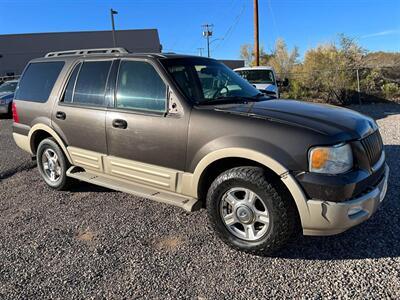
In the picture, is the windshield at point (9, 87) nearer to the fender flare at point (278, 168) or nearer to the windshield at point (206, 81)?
the windshield at point (206, 81)

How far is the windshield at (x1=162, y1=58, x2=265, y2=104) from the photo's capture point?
395 cm

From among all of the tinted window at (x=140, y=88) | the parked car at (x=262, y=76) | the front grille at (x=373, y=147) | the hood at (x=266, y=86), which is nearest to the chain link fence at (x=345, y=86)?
the parked car at (x=262, y=76)

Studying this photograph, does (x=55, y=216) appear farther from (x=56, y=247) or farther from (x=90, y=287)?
(x=90, y=287)

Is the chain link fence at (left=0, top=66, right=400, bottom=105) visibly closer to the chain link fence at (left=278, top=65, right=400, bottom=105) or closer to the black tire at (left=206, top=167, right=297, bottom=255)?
the chain link fence at (left=278, top=65, right=400, bottom=105)

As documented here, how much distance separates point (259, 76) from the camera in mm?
11922

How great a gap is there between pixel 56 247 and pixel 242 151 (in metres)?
2.10

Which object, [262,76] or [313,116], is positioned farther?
[262,76]

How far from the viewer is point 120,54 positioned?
4406 millimetres

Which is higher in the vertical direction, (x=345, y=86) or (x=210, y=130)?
(x=210, y=130)

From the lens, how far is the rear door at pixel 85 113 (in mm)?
4406

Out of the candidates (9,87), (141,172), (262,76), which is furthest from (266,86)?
(9,87)

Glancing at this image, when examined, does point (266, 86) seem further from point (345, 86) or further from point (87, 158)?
point (87, 158)

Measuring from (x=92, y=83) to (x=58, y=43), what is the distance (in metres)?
49.7

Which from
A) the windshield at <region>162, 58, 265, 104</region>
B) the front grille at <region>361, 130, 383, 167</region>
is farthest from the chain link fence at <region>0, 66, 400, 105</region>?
the front grille at <region>361, 130, 383, 167</region>
